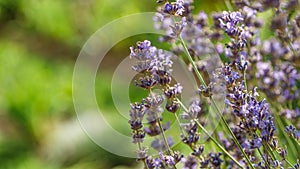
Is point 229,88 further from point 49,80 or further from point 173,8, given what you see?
point 49,80

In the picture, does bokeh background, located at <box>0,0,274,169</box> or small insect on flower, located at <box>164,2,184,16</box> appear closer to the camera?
small insect on flower, located at <box>164,2,184,16</box>

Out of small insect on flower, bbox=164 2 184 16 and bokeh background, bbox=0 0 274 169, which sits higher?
bokeh background, bbox=0 0 274 169

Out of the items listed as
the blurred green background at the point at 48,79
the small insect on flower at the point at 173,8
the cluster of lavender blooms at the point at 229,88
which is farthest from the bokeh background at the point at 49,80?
the small insect on flower at the point at 173,8

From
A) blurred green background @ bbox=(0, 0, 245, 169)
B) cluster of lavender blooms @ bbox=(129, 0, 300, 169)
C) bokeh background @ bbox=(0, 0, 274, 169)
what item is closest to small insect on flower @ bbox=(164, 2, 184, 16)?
cluster of lavender blooms @ bbox=(129, 0, 300, 169)

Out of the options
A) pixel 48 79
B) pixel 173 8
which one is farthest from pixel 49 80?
pixel 173 8

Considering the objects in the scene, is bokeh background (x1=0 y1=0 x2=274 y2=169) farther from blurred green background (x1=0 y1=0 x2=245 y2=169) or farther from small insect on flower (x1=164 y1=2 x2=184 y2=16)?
small insect on flower (x1=164 y1=2 x2=184 y2=16)

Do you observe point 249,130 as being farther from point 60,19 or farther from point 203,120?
point 60,19

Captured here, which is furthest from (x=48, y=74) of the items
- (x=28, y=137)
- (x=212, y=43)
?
(x=212, y=43)
